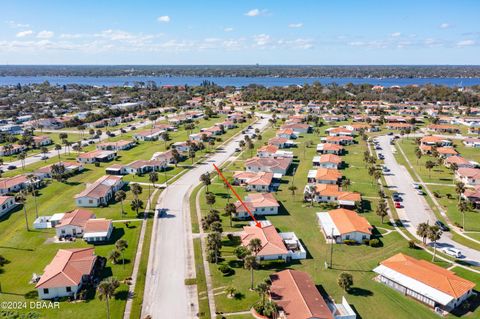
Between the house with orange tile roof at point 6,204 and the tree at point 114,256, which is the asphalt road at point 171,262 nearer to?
the tree at point 114,256

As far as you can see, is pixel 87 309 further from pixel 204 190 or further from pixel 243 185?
pixel 243 185

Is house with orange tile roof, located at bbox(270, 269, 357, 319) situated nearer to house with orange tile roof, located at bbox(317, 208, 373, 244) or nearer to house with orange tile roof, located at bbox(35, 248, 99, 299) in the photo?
house with orange tile roof, located at bbox(317, 208, 373, 244)

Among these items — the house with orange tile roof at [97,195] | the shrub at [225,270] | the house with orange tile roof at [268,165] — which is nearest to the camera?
the shrub at [225,270]

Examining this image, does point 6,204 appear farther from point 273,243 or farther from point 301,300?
point 301,300

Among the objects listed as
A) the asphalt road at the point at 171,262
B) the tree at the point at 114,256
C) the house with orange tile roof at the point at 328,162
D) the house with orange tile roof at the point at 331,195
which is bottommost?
the asphalt road at the point at 171,262

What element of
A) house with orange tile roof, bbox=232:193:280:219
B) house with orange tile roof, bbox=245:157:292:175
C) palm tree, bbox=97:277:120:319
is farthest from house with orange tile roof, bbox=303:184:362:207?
palm tree, bbox=97:277:120:319

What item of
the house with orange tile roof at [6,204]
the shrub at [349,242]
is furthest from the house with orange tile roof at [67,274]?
the shrub at [349,242]

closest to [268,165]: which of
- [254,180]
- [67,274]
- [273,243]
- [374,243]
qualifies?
[254,180]

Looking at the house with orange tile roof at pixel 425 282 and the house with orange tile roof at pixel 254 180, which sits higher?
the house with orange tile roof at pixel 254 180
